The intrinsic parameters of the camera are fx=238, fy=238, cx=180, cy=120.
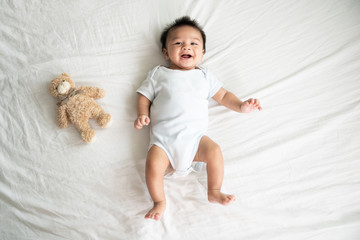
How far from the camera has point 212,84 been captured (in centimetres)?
111

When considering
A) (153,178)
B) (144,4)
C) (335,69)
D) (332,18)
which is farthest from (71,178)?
(332,18)

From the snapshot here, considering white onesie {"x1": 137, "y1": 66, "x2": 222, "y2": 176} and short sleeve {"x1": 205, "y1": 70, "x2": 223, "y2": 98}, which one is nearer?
white onesie {"x1": 137, "y1": 66, "x2": 222, "y2": 176}

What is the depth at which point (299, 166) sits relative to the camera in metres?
1.03

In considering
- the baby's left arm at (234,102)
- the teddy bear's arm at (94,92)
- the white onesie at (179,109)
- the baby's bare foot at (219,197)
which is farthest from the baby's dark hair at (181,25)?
the baby's bare foot at (219,197)

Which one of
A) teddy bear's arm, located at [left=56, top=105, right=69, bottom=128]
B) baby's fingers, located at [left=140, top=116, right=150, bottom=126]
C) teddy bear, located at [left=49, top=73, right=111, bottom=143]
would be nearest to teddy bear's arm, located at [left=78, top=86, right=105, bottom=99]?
teddy bear, located at [left=49, top=73, right=111, bottom=143]

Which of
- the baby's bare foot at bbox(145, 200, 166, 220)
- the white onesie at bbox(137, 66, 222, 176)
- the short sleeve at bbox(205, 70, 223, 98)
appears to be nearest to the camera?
the baby's bare foot at bbox(145, 200, 166, 220)

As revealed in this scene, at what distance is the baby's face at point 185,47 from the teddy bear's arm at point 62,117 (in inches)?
20.5

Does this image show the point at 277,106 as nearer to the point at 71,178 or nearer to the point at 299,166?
the point at 299,166

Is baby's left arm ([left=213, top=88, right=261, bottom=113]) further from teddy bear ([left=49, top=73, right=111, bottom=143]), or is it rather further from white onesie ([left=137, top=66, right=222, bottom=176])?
teddy bear ([left=49, top=73, right=111, bottom=143])

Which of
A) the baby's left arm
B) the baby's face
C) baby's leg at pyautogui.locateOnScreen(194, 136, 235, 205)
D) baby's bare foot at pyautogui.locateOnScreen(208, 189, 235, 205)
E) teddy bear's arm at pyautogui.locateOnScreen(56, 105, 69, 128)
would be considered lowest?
baby's bare foot at pyautogui.locateOnScreen(208, 189, 235, 205)

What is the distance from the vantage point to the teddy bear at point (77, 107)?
978mm

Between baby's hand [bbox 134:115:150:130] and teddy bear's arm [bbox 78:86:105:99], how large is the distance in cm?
21

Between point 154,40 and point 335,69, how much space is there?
89cm

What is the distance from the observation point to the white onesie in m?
0.99
